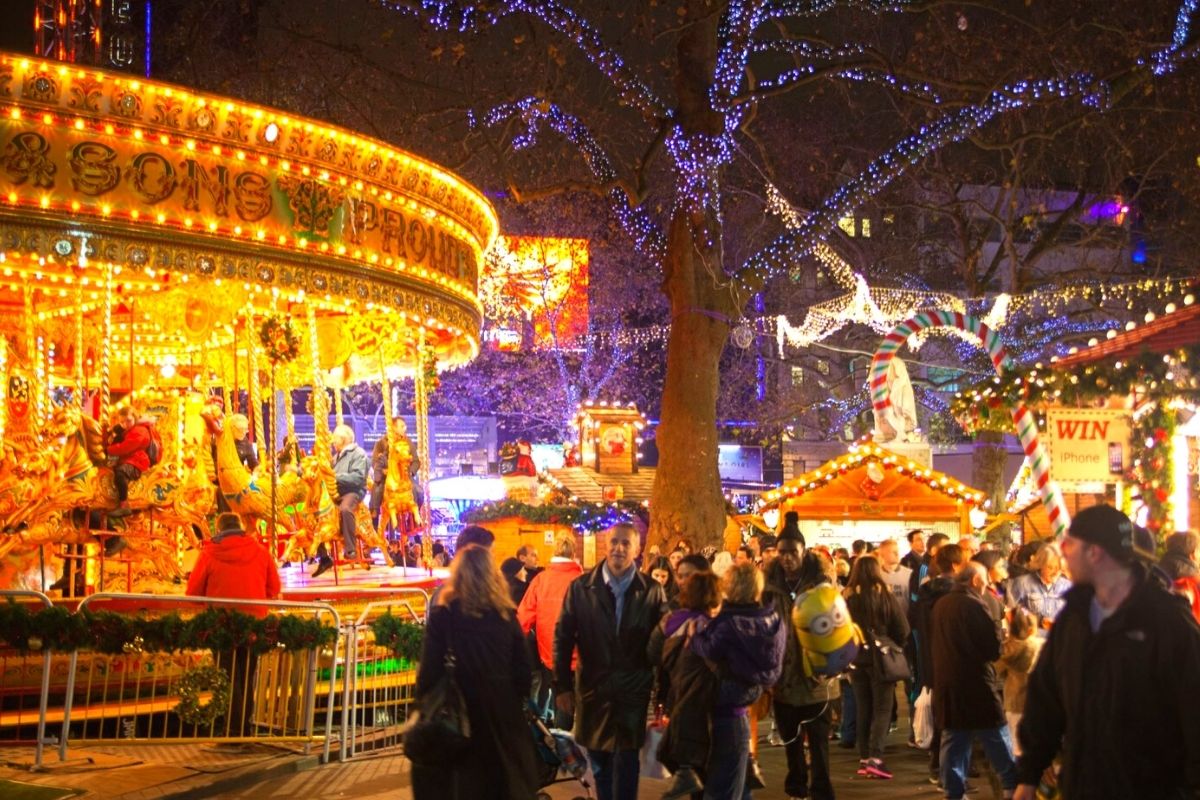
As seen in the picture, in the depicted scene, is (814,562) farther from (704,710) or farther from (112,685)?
(112,685)

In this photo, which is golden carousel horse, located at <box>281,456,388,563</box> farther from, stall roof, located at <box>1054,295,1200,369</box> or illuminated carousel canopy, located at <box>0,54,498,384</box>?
stall roof, located at <box>1054,295,1200,369</box>

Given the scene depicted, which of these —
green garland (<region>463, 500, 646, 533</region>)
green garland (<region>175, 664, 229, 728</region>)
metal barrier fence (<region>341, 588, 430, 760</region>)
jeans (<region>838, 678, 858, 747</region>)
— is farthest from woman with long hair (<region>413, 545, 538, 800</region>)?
green garland (<region>463, 500, 646, 533</region>)

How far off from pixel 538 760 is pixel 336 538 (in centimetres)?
752

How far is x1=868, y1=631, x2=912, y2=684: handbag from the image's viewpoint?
404 inches

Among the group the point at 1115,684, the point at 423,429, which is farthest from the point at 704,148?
the point at 1115,684

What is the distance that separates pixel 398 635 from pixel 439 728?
17.8ft

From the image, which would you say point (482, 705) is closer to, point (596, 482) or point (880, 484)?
point (880, 484)

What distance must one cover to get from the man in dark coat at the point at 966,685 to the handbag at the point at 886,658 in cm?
241

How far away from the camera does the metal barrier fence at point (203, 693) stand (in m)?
9.69

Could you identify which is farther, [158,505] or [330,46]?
[330,46]

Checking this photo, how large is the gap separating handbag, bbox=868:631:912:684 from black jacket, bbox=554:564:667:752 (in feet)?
11.9

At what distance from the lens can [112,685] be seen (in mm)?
10289

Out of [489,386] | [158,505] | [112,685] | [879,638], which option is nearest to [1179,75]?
[879,638]

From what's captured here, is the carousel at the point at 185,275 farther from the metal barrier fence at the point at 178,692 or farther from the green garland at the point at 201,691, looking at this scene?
the green garland at the point at 201,691
